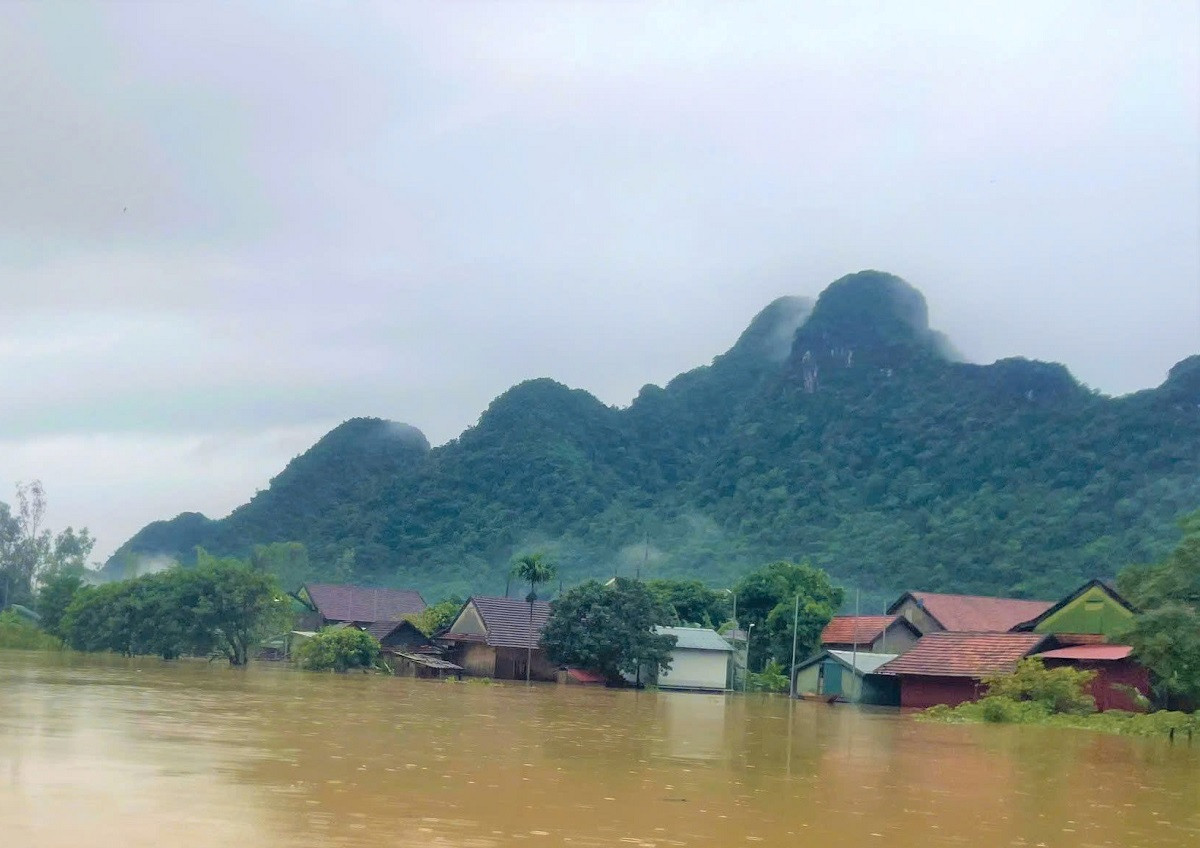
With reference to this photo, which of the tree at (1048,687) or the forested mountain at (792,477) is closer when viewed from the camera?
the tree at (1048,687)

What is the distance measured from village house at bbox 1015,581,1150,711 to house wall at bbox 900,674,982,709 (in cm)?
252

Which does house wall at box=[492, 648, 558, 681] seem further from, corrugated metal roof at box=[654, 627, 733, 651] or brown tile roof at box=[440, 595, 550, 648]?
corrugated metal roof at box=[654, 627, 733, 651]

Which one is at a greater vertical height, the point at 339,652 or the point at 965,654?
the point at 965,654

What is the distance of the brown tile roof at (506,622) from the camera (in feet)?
165

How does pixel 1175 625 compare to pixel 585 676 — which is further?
pixel 585 676

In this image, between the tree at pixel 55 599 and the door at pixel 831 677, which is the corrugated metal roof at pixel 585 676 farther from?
the tree at pixel 55 599

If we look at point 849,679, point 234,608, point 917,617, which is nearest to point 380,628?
point 234,608

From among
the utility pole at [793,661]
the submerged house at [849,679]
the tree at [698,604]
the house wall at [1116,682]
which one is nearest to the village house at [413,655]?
the tree at [698,604]

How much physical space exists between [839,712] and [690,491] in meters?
68.3

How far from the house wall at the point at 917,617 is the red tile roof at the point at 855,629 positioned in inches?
66.5

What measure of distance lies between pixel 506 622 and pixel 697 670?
820 centimetres

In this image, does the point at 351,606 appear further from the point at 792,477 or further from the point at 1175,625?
the point at 1175,625

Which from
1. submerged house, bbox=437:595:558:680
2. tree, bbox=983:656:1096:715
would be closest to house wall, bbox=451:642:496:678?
submerged house, bbox=437:595:558:680

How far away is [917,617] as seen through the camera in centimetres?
5472
